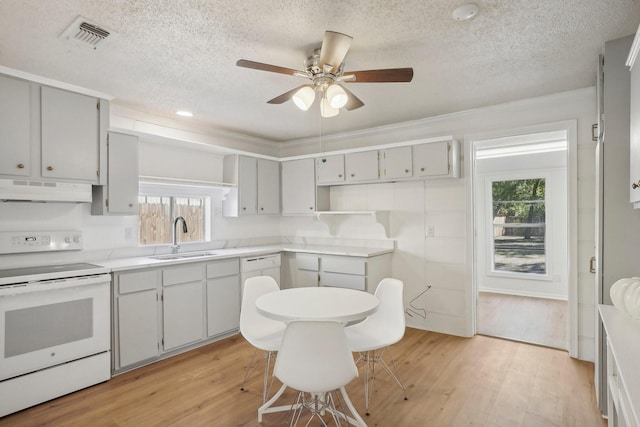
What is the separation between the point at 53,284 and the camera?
8.36 feet

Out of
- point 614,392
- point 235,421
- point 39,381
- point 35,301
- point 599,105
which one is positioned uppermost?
point 599,105

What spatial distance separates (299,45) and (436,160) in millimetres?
2066

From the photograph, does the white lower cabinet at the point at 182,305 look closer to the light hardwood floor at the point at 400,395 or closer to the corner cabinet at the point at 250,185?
the light hardwood floor at the point at 400,395

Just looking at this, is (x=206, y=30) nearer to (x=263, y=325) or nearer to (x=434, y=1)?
(x=434, y=1)

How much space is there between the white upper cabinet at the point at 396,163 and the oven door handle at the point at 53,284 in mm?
2937

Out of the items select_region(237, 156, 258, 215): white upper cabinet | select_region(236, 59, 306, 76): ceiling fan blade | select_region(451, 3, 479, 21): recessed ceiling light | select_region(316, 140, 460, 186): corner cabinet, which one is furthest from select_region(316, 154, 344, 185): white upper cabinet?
select_region(451, 3, 479, 21): recessed ceiling light

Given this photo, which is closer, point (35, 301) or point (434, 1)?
point (434, 1)

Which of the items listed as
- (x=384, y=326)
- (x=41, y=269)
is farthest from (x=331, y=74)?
(x=41, y=269)

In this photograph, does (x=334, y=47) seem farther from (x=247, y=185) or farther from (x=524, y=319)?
(x=524, y=319)

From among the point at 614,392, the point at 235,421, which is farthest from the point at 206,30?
the point at 614,392

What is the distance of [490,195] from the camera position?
241 inches

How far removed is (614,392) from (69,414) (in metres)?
3.22

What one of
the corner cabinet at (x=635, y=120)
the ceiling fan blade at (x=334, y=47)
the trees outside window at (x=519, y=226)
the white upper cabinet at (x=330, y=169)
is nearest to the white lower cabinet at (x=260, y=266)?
the white upper cabinet at (x=330, y=169)

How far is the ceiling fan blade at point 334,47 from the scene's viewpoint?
1801 mm
